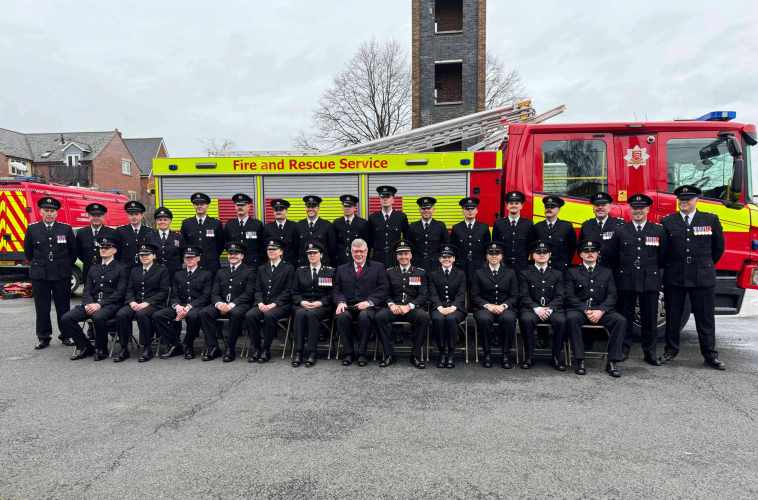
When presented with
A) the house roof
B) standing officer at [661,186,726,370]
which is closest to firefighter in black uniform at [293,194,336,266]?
standing officer at [661,186,726,370]

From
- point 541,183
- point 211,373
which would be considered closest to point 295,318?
point 211,373

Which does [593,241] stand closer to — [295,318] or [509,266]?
[509,266]

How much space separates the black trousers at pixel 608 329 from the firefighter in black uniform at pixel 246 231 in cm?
392

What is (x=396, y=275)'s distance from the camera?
554cm

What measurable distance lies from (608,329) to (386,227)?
2823mm

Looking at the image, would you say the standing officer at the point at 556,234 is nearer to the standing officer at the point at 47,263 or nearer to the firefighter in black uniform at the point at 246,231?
the firefighter in black uniform at the point at 246,231

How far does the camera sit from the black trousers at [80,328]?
539cm

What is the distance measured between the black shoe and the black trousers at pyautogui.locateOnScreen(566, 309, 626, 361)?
552 centimetres

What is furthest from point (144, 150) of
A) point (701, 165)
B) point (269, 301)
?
point (701, 165)

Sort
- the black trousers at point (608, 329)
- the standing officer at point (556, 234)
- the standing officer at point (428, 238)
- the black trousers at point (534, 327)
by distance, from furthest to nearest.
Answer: the standing officer at point (428, 238), the standing officer at point (556, 234), the black trousers at point (534, 327), the black trousers at point (608, 329)

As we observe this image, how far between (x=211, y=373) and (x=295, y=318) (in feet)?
3.45

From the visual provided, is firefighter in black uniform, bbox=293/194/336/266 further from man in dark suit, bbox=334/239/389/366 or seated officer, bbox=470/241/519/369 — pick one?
seated officer, bbox=470/241/519/369

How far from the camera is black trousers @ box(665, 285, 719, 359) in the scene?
5.03 metres

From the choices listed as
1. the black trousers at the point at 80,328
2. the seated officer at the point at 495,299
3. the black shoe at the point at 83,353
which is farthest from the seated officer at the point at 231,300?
the seated officer at the point at 495,299
